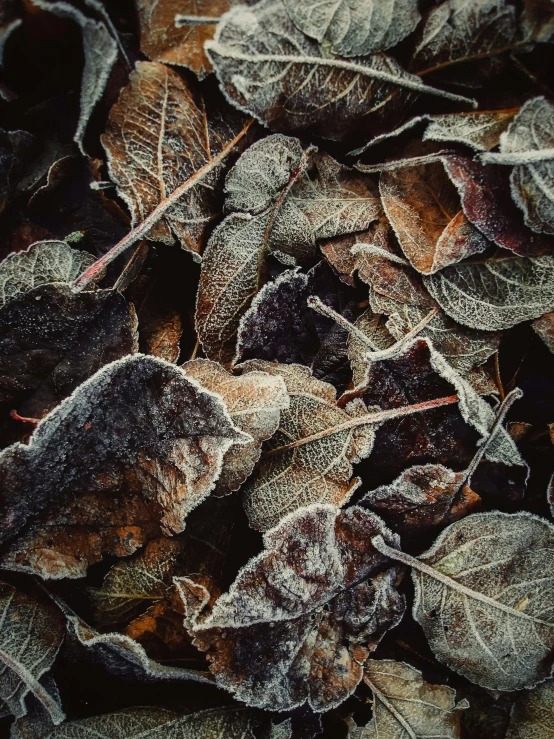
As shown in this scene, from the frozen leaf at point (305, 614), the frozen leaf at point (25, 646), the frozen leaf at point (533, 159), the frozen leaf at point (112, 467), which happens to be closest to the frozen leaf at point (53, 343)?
the frozen leaf at point (112, 467)

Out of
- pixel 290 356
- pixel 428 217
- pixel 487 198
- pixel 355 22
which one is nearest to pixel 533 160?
pixel 487 198

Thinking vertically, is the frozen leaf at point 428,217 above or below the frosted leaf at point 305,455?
above

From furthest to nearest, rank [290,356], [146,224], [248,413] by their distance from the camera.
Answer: [290,356], [146,224], [248,413]

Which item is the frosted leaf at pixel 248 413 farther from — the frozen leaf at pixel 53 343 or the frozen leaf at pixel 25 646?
the frozen leaf at pixel 25 646

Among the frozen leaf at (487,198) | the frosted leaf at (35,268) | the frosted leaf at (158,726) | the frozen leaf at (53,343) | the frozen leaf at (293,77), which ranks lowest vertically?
the frosted leaf at (158,726)

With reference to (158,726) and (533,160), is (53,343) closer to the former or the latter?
(158,726)

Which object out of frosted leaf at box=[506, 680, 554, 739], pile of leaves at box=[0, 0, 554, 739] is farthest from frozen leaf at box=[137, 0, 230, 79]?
frosted leaf at box=[506, 680, 554, 739]

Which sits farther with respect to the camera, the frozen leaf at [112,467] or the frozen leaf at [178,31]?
the frozen leaf at [178,31]
